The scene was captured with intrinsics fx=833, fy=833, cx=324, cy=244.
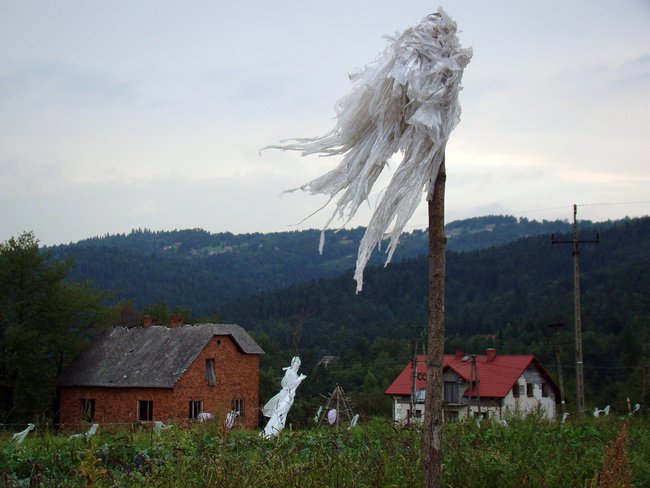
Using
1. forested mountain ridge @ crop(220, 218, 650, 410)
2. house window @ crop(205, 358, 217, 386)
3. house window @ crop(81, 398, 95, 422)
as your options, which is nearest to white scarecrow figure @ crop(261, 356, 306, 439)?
house window @ crop(81, 398, 95, 422)

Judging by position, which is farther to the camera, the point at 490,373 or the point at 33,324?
the point at 490,373

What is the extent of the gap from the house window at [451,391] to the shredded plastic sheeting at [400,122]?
44329mm

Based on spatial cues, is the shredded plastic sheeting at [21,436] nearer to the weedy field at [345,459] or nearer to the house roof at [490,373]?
the weedy field at [345,459]

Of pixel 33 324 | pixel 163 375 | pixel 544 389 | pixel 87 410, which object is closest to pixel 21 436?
pixel 87 410

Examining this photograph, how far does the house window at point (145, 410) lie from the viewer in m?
32.7

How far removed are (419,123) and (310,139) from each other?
79cm

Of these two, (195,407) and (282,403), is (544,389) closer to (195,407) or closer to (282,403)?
(195,407)

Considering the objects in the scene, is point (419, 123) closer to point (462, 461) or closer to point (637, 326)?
point (462, 461)

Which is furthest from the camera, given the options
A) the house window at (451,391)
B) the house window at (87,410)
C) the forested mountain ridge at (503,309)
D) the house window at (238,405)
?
the forested mountain ridge at (503,309)

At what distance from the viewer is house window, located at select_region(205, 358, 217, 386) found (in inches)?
1341

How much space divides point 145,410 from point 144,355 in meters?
2.63

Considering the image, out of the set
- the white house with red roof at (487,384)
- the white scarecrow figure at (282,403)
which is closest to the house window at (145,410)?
the white house with red roof at (487,384)

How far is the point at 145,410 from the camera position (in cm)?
3294

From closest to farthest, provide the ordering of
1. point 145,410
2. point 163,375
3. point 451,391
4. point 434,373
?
point 434,373, point 163,375, point 145,410, point 451,391
